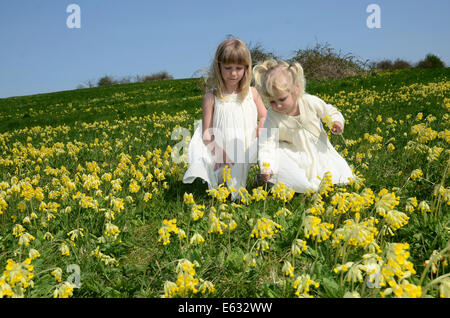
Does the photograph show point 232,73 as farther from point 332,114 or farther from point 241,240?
point 241,240

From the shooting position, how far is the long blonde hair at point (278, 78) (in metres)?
4.18

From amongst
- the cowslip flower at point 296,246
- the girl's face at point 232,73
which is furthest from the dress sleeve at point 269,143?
the cowslip flower at point 296,246

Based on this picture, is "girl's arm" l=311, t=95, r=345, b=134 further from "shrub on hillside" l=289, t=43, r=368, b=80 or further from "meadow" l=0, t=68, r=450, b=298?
"shrub on hillside" l=289, t=43, r=368, b=80

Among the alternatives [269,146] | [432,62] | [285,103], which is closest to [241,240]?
[269,146]

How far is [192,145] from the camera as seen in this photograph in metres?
5.11

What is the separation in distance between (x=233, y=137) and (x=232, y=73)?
92 centimetres

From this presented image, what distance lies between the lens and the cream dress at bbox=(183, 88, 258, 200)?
4.88 metres

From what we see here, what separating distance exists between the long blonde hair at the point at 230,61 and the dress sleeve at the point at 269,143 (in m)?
0.67

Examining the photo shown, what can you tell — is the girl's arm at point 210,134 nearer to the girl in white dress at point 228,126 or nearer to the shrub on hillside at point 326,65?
the girl in white dress at point 228,126

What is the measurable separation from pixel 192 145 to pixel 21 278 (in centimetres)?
329

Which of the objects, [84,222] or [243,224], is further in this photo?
[84,222]

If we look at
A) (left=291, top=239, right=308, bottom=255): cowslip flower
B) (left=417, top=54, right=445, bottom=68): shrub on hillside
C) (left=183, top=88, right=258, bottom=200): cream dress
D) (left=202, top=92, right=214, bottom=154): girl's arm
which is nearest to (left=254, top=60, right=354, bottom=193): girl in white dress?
(left=183, top=88, right=258, bottom=200): cream dress
